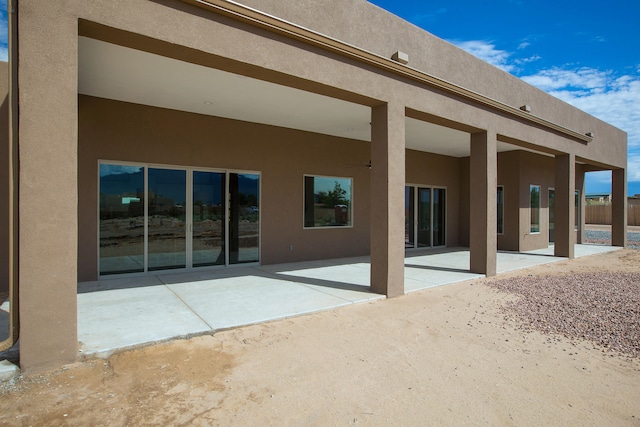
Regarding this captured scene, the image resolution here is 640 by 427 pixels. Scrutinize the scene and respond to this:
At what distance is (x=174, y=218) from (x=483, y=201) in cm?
688

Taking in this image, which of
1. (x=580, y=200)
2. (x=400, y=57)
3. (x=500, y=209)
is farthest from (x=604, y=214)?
(x=400, y=57)

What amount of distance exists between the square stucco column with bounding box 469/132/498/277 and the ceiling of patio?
1.40 m

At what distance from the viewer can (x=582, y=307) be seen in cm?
580

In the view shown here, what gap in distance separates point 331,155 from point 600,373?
7.97m

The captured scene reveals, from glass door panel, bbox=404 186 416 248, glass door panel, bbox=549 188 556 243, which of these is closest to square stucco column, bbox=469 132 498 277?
glass door panel, bbox=404 186 416 248

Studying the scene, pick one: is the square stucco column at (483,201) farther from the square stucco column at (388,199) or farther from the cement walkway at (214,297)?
the square stucco column at (388,199)

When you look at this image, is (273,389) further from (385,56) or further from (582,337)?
(385,56)

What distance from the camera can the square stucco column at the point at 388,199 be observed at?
623 cm

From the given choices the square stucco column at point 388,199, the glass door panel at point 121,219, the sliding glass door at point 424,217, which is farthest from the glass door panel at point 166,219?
the sliding glass door at point 424,217

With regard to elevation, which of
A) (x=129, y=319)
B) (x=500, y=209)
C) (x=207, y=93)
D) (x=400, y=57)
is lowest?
(x=129, y=319)

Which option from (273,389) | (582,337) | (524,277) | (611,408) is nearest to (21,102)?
(273,389)

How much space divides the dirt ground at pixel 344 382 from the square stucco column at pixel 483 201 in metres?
3.74

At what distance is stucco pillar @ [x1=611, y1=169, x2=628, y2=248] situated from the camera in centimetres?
1473

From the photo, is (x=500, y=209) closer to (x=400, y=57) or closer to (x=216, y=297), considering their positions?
(x=400, y=57)
